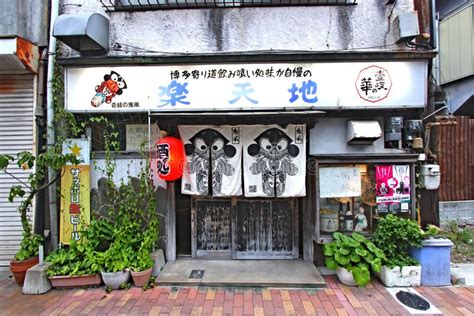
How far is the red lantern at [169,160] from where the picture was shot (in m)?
5.66

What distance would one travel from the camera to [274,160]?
621 cm

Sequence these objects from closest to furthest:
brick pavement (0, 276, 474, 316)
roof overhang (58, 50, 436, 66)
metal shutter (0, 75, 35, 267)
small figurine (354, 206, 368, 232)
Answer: brick pavement (0, 276, 474, 316) < roof overhang (58, 50, 436, 66) < small figurine (354, 206, 368, 232) < metal shutter (0, 75, 35, 267)

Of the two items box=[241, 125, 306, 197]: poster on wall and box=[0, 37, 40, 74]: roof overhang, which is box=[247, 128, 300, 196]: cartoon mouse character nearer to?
box=[241, 125, 306, 197]: poster on wall

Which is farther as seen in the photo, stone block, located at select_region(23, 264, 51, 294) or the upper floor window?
the upper floor window

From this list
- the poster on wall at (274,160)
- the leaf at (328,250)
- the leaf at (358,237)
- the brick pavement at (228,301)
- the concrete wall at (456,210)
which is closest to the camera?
the brick pavement at (228,301)

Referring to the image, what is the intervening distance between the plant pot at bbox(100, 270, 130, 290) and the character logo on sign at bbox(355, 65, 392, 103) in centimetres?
620

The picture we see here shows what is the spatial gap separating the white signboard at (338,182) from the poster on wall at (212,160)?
187cm

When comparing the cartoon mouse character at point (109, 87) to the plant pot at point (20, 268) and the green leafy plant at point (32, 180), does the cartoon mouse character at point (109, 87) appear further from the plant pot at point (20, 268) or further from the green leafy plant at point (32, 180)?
the plant pot at point (20, 268)

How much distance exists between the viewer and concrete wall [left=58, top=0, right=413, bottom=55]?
6.31 m

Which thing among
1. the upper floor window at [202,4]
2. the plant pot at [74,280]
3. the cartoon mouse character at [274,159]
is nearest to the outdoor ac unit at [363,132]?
the cartoon mouse character at [274,159]

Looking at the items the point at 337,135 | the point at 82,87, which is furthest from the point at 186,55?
the point at 337,135

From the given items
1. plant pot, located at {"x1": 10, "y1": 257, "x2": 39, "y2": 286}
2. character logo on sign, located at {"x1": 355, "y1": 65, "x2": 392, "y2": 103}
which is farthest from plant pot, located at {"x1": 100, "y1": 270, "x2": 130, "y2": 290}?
A: character logo on sign, located at {"x1": 355, "y1": 65, "x2": 392, "y2": 103}

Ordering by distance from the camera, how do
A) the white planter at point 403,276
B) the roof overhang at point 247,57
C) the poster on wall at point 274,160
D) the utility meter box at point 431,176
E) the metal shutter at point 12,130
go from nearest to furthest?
1. the white planter at point 403,276
2. the roof overhang at point 247,57
3. the poster on wall at point 274,160
4. the utility meter box at point 431,176
5. the metal shutter at point 12,130

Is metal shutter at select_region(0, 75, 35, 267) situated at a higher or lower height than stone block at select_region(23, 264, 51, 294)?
higher
